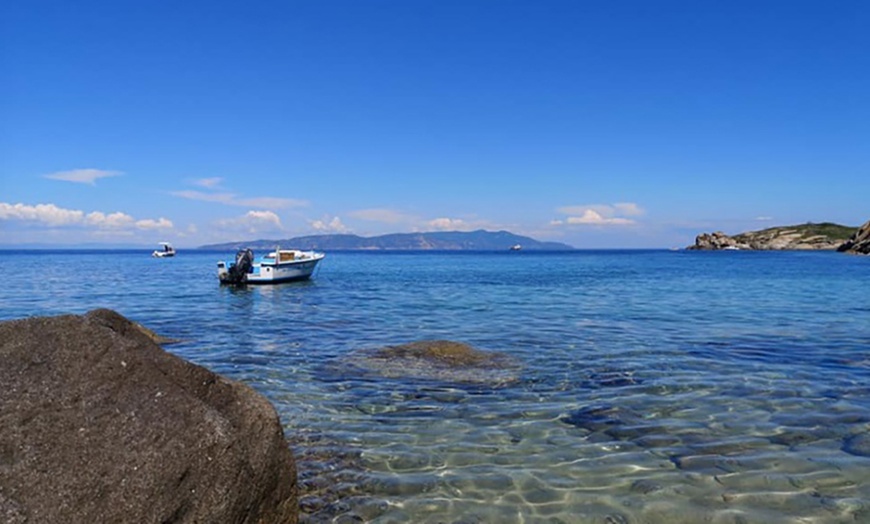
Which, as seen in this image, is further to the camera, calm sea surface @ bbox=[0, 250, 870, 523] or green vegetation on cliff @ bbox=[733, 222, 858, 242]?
green vegetation on cliff @ bbox=[733, 222, 858, 242]

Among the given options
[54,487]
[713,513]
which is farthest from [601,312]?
[54,487]

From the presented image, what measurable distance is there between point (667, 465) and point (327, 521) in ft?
14.2

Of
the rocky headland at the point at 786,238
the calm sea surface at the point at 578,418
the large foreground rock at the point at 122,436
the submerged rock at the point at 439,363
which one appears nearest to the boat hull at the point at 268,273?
the calm sea surface at the point at 578,418

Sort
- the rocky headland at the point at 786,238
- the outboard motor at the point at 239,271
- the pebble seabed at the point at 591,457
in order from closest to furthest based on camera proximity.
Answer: the pebble seabed at the point at 591,457 < the outboard motor at the point at 239,271 < the rocky headland at the point at 786,238

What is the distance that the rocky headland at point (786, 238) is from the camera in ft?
539

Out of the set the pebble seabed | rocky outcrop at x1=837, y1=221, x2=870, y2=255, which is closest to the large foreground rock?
the pebble seabed

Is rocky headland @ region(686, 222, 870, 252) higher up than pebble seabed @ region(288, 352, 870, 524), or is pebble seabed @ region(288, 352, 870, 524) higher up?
rocky headland @ region(686, 222, 870, 252)

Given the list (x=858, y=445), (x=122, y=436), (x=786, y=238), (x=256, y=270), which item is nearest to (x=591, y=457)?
(x=858, y=445)

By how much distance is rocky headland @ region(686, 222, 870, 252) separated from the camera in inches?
6471

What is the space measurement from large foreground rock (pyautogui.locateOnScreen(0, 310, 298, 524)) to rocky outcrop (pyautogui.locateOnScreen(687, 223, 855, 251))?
598ft

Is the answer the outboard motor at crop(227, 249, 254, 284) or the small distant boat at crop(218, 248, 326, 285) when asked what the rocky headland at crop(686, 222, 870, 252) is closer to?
the small distant boat at crop(218, 248, 326, 285)

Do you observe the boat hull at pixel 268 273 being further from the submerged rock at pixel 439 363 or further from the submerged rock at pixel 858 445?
the submerged rock at pixel 858 445

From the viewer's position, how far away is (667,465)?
7.63 meters

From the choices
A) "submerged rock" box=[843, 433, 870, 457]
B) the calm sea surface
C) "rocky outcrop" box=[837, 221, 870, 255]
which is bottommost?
the calm sea surface
